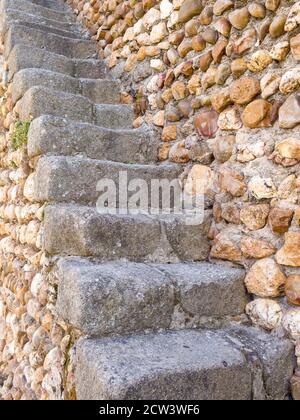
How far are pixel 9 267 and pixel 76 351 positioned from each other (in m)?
1.05

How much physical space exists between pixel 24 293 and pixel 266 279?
1110 millimetres

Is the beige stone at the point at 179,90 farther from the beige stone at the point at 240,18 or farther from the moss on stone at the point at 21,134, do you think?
the moss on stone at the point at 21,134

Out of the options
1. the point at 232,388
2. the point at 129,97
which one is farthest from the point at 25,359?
the point at 129,97

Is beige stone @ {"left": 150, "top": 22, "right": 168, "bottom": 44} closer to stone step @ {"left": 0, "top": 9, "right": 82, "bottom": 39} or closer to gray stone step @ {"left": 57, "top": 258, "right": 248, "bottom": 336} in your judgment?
stone step @ {"left": 0, "top": 9, "right": 82, "bottom": 39}

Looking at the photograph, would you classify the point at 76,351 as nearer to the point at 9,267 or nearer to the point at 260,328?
the point at 260,328

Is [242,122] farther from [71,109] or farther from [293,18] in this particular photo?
[71,109]

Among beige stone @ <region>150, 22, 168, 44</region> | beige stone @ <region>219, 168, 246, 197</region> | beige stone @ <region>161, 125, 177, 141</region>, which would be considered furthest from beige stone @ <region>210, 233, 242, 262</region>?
beige stone @ <region>150, 22, 168, 44</region>

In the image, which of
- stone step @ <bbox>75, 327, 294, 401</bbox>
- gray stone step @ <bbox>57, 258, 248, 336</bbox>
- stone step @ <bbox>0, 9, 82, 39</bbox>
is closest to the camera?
stone step @ <bbox>75, 327, 294, 401</bbox>

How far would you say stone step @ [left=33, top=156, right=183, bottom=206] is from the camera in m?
1.57

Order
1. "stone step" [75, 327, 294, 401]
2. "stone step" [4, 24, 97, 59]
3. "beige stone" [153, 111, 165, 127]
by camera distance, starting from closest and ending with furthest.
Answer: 1. "stone step" [75, 327, 294, 401]
2. "beige stone" [153, 111, 165, 127]
3. "stone step" [4, 24, 97, 59]

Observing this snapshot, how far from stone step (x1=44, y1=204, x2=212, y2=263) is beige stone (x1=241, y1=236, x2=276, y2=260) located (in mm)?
216

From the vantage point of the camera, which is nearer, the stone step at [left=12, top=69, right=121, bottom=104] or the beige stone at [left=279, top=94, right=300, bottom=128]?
the beige stone at [left=279, top=94, right=300, bottom=128]

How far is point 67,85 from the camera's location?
89.1 inches

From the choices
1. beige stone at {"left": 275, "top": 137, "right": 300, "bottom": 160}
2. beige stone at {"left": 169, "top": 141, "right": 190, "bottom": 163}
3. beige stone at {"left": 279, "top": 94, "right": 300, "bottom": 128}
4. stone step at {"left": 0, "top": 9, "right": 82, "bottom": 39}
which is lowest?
beige stone at {"left": 275, "top": 137, "right": 300, "bottom": 160}
